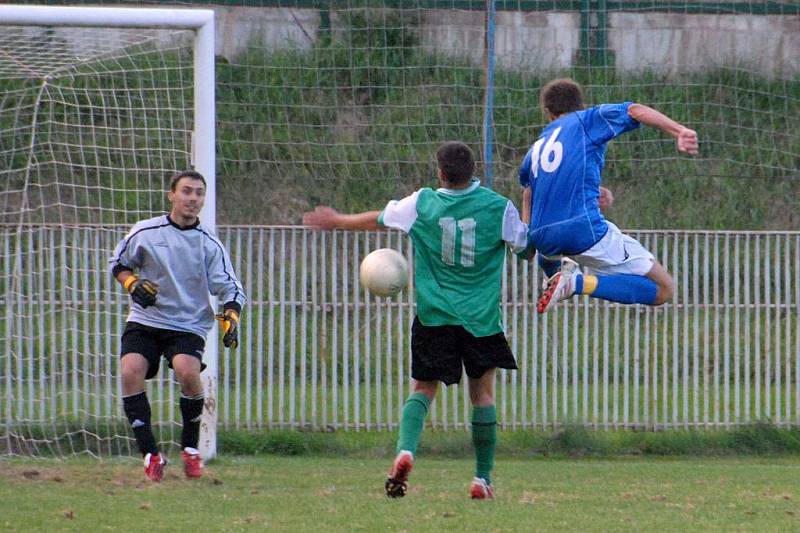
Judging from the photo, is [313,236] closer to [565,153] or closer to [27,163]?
[27,163]

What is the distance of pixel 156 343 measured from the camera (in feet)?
25.5

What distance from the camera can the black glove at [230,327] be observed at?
7445 millimetres

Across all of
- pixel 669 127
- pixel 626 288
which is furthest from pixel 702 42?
pixel 669 127

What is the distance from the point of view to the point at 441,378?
22.6ft

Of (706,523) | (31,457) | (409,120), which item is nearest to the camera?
(706,523)

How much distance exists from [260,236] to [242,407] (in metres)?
1.41

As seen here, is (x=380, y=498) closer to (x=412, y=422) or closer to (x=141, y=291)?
(x=412, y=422)

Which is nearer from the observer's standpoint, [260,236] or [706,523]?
[706,523]

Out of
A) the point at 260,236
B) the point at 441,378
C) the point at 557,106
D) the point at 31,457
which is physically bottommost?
the point at 31,457

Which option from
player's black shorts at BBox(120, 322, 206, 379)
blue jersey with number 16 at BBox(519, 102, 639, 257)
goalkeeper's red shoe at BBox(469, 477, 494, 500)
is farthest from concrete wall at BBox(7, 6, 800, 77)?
goalkeeper's red shoe at BBox(469, 477, 494, 500)

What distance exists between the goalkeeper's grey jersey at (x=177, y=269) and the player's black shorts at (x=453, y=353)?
4.60ft

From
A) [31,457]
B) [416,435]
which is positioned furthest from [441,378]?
[31,457]

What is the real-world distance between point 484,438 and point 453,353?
522 mm

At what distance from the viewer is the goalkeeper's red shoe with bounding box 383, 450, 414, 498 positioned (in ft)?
21.8
